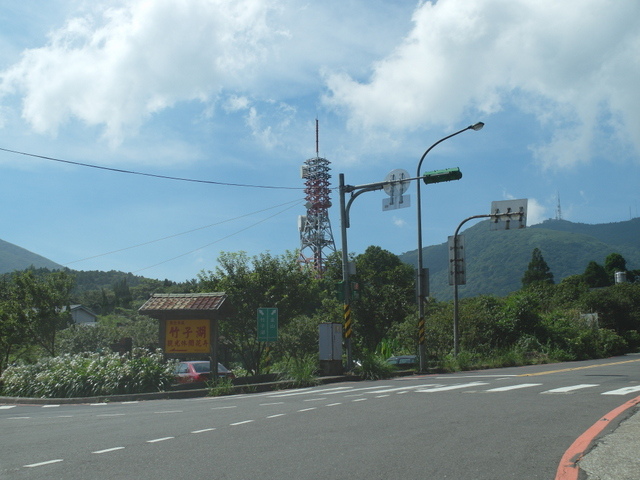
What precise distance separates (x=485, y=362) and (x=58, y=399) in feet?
54.0

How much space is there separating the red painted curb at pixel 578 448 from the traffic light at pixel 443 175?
35.5 feet

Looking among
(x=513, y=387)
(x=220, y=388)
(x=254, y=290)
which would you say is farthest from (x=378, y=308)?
(x=513, y=387)

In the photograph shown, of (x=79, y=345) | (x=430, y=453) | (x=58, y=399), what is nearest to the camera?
(x=430, y=453)

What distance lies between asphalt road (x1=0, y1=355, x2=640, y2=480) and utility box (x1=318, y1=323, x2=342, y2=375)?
808 centimetres

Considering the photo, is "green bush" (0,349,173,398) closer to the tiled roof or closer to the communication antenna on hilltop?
the tiled roof

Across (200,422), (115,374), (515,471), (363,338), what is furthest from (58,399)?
(363,338)

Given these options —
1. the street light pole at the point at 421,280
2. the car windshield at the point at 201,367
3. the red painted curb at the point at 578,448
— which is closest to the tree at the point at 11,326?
the car windshield at the point at 201,367

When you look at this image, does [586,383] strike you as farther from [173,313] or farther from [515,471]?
[173,313]

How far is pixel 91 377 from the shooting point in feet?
59.7

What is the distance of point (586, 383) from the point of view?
15398 millimetres

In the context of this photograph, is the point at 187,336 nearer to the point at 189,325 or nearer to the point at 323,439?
the point at 189,325

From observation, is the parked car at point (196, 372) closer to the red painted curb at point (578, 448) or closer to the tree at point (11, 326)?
the tree at point (11, 326)

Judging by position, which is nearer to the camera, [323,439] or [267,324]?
[323,439]

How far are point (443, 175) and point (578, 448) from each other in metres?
13.8
